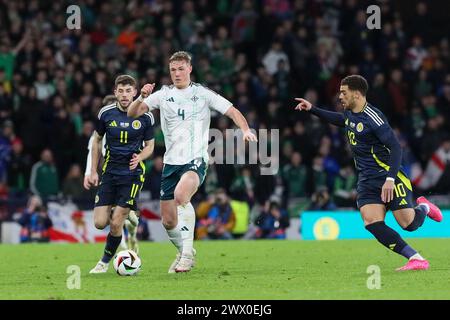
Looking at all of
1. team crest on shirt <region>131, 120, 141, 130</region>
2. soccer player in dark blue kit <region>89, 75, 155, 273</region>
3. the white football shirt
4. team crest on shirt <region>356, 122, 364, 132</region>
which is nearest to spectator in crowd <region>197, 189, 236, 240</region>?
soccer player in dark blue kit <region>89, 75, 155, 273</region>

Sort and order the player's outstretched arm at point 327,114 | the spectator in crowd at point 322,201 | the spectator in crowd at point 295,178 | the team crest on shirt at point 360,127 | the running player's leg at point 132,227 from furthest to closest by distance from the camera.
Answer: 1. the spectator in crowd at point 295,178
2. the spectator in crowd at point 322,201
3. the running player's leg at point 132,227
4. the player's outstretched arm at point 327,114
5. the team crest on shirt at point 360,127

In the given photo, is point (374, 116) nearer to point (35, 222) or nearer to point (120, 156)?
point (120, 156)

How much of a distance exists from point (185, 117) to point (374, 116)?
82.2 inches

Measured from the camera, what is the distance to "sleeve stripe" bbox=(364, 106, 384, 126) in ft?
38.2

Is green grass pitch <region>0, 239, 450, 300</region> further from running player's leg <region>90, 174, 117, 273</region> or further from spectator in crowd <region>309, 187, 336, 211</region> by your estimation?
spectator in crowd <region>309, 187, 336, 211</region>

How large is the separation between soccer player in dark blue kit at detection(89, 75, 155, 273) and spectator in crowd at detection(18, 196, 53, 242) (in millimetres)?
8153

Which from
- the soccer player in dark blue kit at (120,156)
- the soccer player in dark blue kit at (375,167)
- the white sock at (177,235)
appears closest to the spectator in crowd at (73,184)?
A: the soccer player in dark blue kit at (120,156)

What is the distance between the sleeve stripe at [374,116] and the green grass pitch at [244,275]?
1.62 meters

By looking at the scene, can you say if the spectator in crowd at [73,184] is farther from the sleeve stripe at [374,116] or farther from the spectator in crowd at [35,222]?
the sleeve stripe at [374,116]

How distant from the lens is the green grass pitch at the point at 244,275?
9.69m

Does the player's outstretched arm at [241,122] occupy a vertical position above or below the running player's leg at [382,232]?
above

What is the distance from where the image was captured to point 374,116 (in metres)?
11.7

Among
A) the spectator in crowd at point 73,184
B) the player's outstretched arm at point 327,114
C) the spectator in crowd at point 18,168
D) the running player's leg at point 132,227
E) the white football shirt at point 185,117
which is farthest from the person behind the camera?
the spectator in crowd at point 18,168

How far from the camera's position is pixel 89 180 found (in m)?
12.9
